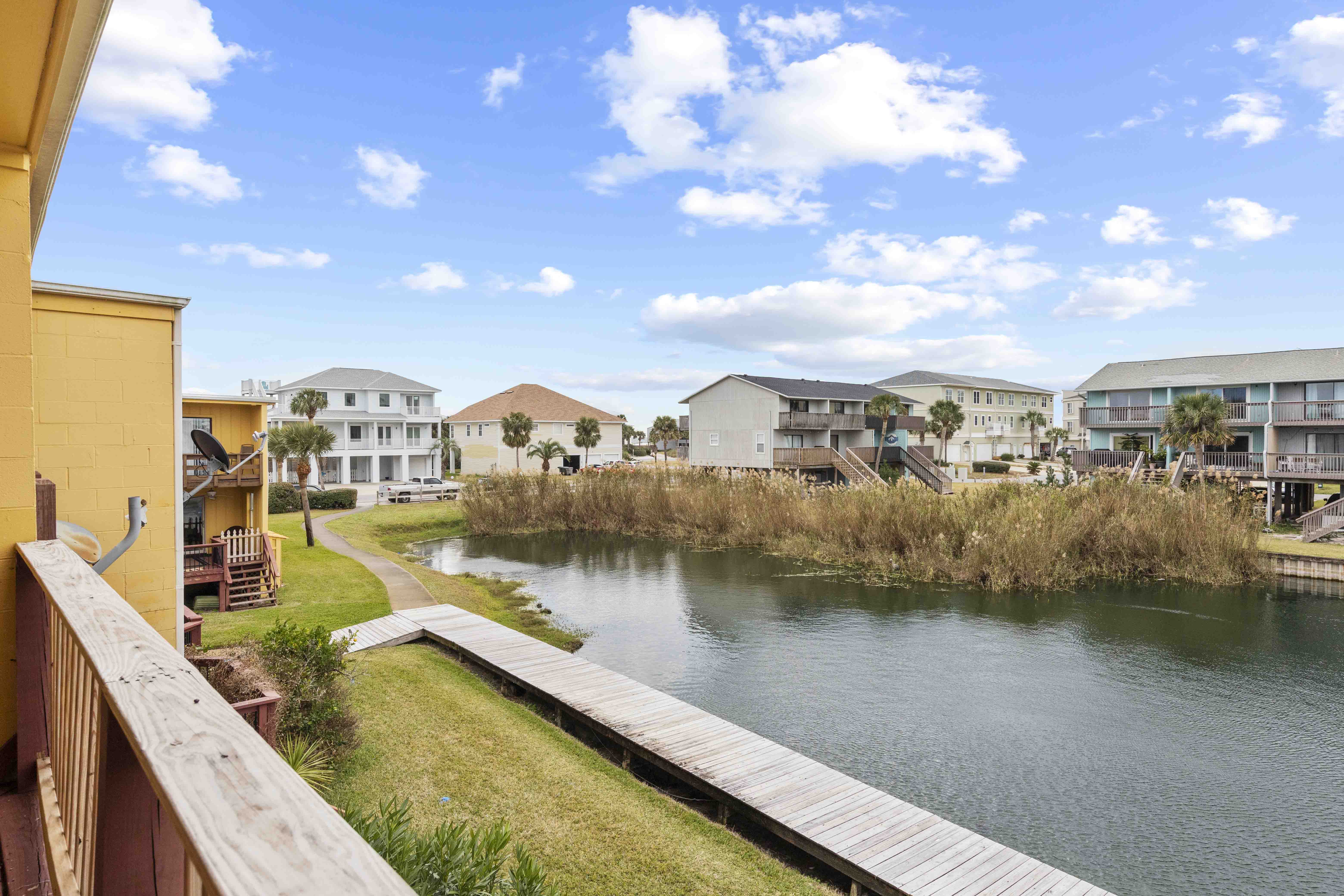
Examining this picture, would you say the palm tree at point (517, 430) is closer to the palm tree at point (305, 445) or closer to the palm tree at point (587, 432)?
the palm tree at point (587, 432)

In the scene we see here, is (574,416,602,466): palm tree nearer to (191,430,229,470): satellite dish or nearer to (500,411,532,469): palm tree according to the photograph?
(500,411,532,469): palm tree

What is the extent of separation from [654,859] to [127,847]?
562 cm

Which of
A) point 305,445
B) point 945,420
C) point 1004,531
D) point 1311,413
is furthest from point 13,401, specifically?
point 945,420

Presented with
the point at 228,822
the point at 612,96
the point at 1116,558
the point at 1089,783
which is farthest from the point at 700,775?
the point at 612,96

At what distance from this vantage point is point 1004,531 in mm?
20625

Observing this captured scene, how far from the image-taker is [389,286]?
111 ft

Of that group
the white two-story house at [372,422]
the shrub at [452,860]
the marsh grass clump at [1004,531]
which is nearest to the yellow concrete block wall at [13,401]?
the shrub at [452,860]

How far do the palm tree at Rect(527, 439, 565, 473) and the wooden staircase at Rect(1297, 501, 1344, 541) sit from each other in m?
32.1

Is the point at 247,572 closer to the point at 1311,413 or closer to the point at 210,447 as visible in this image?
the point at 210,447

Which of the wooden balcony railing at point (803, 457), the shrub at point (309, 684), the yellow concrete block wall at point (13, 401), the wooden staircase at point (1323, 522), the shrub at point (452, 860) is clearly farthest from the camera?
the wooden balcony railing at point (803, 457)

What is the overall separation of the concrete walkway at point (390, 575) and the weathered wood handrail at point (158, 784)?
1334 centimetres

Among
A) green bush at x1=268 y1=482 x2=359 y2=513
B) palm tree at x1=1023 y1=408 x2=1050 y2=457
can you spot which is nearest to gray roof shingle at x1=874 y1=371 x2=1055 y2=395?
palm tree at x1=1023 y1=408 x2=1050 y2=457

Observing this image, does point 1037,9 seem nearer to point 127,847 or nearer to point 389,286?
point 127,847

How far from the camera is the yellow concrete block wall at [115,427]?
21.6 feet
